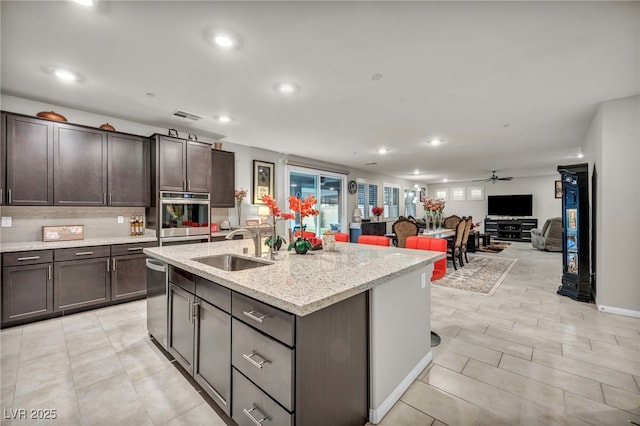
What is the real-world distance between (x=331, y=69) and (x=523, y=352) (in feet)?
10.2

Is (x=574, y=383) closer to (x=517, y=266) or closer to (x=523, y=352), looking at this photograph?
(x=523, y=352)

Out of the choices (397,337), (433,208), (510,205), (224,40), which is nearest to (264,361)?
(397,337)

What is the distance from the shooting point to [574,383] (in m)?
1.99

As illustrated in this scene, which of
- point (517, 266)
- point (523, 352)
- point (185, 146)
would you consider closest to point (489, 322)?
point (523, 352)

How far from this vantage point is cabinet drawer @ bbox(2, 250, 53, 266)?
9.52 feet

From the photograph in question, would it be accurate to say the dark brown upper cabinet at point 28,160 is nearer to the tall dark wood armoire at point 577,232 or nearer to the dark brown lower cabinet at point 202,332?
the dark brown lower cabinet at point 202,332

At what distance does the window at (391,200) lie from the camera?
1026cm

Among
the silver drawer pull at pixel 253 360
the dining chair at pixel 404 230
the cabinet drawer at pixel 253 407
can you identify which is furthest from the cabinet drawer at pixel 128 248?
the dining chair at pixel 404 230

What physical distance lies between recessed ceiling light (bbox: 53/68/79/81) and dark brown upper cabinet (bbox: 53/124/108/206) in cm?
89

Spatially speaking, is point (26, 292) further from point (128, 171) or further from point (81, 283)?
point (128, 171)

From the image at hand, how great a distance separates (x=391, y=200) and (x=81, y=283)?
937cm

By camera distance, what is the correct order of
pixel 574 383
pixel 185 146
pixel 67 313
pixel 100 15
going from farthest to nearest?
pixel 185 146 < pixel 67 313 < pixel 574 383 < pixel 100 15

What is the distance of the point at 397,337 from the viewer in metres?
1.82

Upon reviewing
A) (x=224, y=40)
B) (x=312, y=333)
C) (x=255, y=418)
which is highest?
(x=224, y=40)
